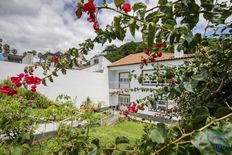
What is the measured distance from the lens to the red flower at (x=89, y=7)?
1070 millimetres

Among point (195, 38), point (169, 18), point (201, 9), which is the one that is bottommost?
point (195, 38)

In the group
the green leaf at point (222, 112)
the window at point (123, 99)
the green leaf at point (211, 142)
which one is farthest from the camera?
the window at point (123, 99)

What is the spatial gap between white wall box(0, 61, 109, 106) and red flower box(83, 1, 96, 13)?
60.0 ft

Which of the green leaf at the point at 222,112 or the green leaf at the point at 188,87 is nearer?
the green leaf at the point at 222,112

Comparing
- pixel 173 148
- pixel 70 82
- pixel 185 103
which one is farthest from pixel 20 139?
pixel 70 82

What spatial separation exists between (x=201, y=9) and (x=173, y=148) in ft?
3.51

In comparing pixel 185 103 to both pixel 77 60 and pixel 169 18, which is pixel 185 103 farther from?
pixel 169 18

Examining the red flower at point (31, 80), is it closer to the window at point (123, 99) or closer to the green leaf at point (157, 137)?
the green leaf at point (157, 137)

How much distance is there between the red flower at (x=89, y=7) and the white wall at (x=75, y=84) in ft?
60.0

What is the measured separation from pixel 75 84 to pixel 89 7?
21.6 m

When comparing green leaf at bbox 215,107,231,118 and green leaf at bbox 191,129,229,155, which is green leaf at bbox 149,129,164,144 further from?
green leaf at bbox 215,107,231,118

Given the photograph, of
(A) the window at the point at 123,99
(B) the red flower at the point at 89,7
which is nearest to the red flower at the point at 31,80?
(B) the red flower at the point at 89,7

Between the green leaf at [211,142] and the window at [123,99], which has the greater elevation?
the green leaf at [211,142]

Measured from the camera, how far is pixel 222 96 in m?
1.70
